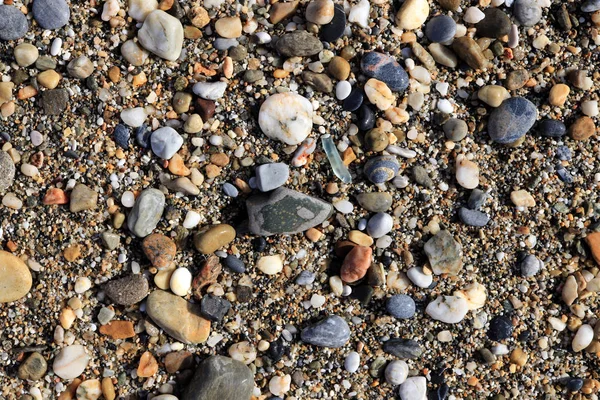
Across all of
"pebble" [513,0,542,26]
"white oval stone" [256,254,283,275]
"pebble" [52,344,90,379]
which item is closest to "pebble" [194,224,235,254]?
"white oval stone" [256,254,283,275]

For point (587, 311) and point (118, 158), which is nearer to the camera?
point (118, 158)

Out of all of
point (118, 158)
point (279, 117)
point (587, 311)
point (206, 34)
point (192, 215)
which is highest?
point (206, 34)

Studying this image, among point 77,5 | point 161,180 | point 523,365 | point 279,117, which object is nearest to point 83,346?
point 161,180

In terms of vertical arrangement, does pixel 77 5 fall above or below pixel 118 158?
above

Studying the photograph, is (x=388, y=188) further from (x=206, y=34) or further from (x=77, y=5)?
(x=77, y=5)

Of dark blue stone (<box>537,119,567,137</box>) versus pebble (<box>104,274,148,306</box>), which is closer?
pebble (<box>104,274,148,306</box>)

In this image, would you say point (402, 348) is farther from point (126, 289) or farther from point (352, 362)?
point (126, 289)

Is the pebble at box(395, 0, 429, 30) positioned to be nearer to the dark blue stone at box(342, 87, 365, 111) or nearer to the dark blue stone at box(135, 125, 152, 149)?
the dark blue stone at box(342, 87, 365, 111)
